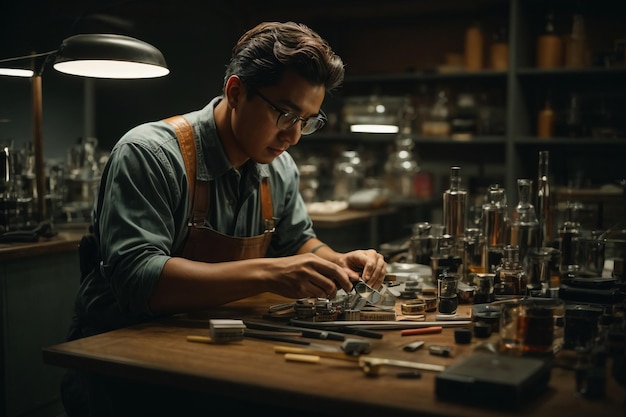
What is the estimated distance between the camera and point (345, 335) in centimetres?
148

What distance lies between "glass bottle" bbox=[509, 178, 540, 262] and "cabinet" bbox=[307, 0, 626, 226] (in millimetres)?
2435

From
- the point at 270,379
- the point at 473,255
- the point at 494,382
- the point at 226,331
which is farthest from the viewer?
the point at 473,255

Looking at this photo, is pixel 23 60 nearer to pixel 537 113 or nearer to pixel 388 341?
pixel 388 341

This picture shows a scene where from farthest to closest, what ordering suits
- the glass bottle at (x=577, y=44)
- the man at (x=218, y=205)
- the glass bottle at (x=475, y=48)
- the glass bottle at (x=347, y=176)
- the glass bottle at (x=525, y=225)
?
1. the glass bottle at (x=347, y=176)
2. the glass bottle at (x=475, y=48)
3. the glass bottle at (x=577, y=44)
4. the glass bottle at (x=525, y=225)
5. the man at (x=218, y=205)

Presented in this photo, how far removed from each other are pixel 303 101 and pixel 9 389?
1754mm

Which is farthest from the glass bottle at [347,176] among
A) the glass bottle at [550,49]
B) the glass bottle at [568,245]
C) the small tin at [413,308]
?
the small tin at [413,308]

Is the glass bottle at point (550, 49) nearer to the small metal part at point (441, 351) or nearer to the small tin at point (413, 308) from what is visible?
the small tin at point (413, 308)

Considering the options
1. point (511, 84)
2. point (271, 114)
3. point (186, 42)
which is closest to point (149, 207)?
point (271, 114)

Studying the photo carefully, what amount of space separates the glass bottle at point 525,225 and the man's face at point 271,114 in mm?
611

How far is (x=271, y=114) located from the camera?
187 cm

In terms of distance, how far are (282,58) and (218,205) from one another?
43cm

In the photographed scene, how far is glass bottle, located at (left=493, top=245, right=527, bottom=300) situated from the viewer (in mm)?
1817

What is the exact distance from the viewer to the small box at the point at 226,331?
1424 mm

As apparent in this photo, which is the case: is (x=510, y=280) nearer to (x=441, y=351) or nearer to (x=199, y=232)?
(x=441, y=351)
